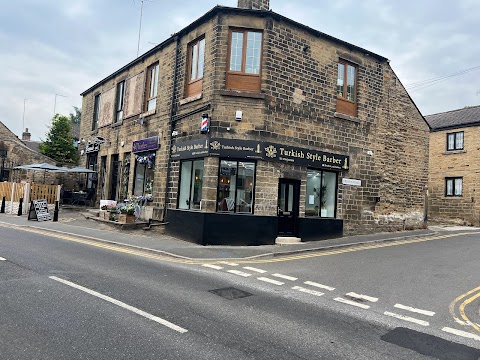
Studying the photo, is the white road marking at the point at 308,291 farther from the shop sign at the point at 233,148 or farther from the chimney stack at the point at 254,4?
the chimney stack at the point at 254,4

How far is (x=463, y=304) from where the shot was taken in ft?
21.6

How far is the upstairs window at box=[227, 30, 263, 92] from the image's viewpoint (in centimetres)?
1341

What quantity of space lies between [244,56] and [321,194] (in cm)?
651

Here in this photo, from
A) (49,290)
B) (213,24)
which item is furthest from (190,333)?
(213,24)

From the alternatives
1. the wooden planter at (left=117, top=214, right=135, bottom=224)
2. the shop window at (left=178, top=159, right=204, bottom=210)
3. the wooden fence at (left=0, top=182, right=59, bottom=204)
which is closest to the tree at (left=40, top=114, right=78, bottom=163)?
the wooden fence at (left=0, top=182, right=59, bottom=204)

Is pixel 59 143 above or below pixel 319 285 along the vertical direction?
above

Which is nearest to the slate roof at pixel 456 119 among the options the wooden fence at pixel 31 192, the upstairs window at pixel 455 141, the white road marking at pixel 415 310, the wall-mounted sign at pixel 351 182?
the upstairs window at pixel 455 141

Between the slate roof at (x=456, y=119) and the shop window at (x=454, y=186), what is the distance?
3896 millimetres

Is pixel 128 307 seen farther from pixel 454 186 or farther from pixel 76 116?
pixel 76 116

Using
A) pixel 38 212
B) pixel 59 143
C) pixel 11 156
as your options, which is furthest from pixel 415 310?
pixel 59 143

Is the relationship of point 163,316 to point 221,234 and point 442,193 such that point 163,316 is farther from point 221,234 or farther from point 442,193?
point 442,193

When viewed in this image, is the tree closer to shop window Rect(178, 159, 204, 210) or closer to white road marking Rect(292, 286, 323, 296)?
shop window Rect(178, 159, 204, 210)

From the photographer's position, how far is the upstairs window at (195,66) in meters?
14.5

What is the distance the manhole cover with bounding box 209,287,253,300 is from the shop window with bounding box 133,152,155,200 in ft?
34.0
